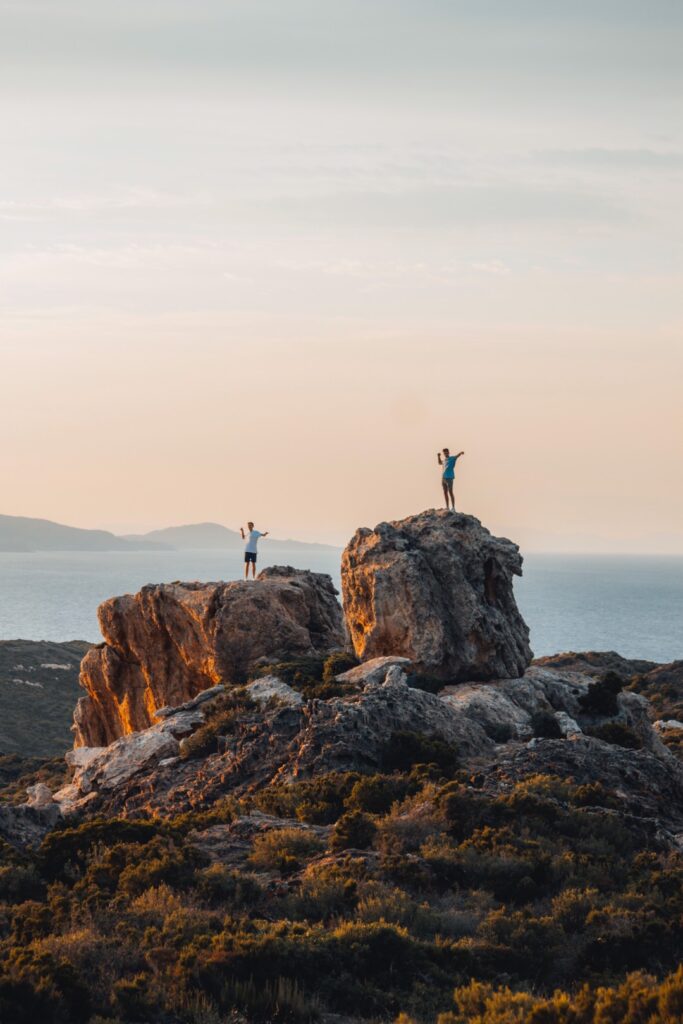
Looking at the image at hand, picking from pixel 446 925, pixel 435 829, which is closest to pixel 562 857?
pixel 435 829

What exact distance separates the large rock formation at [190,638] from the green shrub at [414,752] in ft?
38.7

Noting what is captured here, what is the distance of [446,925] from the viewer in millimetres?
12555

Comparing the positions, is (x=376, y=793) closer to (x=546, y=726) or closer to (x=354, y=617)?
(x=546, y=726)

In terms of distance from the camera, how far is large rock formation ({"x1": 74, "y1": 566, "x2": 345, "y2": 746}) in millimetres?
33344

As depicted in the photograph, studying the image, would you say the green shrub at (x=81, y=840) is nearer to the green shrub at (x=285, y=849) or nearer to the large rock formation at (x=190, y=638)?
the green shrub at (x=285, y=849)

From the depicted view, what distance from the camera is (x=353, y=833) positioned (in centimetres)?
1585

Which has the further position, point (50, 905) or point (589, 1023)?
point (50, 905)

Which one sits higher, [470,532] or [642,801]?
[470,532]

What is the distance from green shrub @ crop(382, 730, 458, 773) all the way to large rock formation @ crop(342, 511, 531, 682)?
8997mm

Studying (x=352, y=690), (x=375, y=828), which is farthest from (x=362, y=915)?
(x=352, y=690)

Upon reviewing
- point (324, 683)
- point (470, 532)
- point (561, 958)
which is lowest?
point (561, 958)

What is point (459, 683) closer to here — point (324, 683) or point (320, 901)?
point (324, 683)

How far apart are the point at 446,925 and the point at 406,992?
1904 millimetres

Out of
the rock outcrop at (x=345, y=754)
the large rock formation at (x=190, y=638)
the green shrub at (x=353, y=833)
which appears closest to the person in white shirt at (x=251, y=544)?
the large rock formation at (x=190, y=638)
